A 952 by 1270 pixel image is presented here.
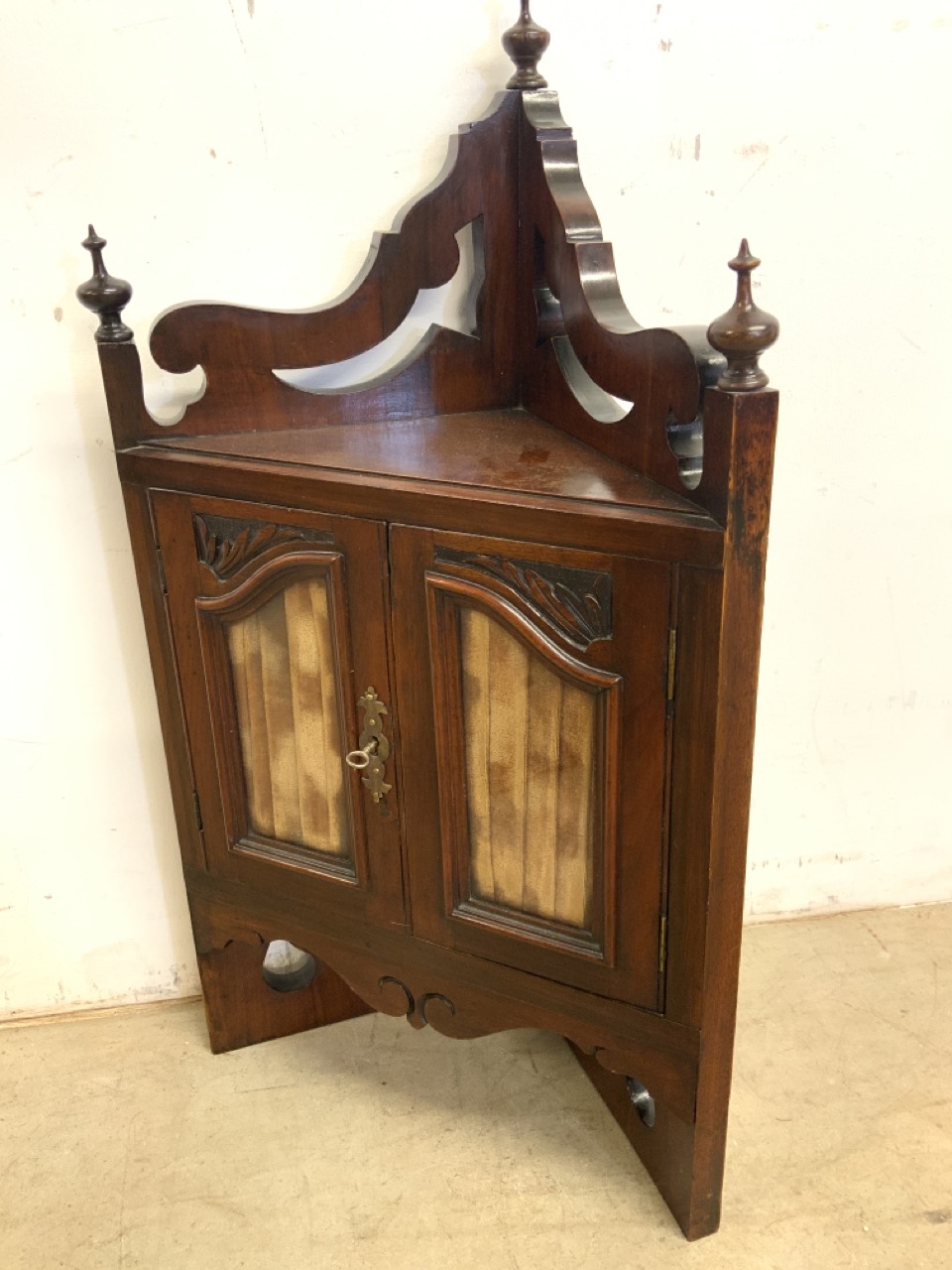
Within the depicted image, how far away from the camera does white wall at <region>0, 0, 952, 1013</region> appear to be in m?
1.39

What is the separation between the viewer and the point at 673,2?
1.40 meters

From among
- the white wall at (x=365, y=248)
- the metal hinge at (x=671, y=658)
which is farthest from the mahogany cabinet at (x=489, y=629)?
the white wall at (x=365, y=248)

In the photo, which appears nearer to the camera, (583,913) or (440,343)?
(583,913)

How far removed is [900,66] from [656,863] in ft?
3.51

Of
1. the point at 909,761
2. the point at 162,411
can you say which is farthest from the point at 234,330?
the point at 909,761

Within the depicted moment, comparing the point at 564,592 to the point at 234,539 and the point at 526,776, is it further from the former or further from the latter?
the point at 234,539

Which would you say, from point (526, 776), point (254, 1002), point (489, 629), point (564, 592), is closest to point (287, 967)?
point (254, 1002)

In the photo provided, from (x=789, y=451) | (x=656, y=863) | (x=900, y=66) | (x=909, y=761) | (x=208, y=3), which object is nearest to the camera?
(x=656, y=863)

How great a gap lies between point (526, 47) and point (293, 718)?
0.85 metres

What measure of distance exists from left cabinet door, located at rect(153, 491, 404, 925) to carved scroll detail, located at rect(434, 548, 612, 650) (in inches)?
6.1

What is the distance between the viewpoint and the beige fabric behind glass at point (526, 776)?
1.21 meters

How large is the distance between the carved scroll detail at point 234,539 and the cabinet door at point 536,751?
138 mm

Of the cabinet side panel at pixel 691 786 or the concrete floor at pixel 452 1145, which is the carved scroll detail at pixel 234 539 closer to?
the cabinet side panel at pixel 691 786

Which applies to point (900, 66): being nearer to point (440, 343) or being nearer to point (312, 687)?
point (440, 343)
